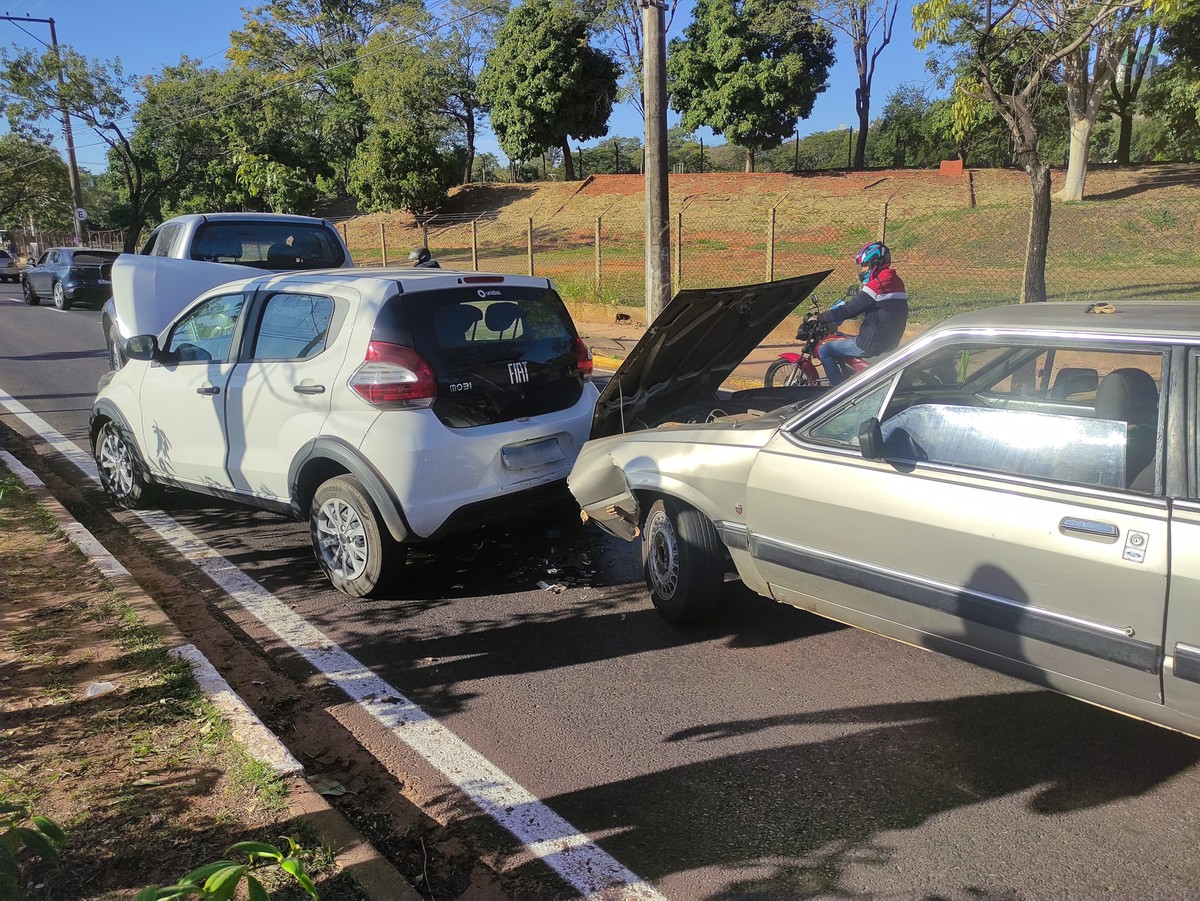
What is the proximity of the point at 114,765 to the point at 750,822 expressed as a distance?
7.27 ft

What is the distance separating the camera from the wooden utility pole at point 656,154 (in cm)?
1037

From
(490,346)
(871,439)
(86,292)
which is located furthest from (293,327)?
(86,292)

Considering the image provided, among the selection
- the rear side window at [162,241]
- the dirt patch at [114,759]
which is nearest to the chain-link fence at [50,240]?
the rear side window at [162,241]

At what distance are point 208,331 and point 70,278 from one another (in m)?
19.2

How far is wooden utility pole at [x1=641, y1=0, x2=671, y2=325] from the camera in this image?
1037 cm

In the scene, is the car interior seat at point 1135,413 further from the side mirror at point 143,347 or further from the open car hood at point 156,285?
the open car hood at point 156,285

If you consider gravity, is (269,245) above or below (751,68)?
below

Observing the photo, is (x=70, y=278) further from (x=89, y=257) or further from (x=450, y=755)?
(x=450, y=755)

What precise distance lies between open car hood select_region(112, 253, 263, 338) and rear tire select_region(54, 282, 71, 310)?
15.6 m

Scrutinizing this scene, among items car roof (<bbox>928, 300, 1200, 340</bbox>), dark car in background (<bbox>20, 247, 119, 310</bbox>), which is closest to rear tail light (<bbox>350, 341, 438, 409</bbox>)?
car roof (<bbox>928, 300, 1200, 340</bbox>)

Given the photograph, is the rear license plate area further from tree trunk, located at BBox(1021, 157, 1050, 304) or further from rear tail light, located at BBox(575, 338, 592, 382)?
tree trunk, located at BBox(1021, 157, 1050, 304)

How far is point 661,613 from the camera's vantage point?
14.5ft

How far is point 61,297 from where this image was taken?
71.5 feet

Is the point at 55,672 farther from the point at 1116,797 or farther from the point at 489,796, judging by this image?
the point at 1116,797
